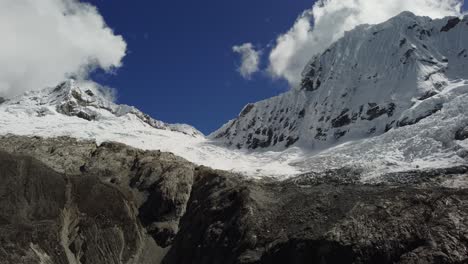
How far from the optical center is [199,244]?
3344 inches

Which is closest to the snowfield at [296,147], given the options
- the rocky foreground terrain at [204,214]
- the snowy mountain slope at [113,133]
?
the snowy mountain slope at [113,133]

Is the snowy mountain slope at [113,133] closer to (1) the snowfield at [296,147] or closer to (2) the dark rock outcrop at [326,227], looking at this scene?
(1) the snowfield at [296,147]

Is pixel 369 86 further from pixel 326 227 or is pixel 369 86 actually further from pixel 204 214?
pixel 326 227

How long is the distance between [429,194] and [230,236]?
26.0 m

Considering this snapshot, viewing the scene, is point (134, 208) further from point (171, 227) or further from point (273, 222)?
point (273, 222)

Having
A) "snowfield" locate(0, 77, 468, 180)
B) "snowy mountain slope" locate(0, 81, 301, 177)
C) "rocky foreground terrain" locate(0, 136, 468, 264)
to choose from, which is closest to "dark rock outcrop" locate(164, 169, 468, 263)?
"rocky foreground terrain" locate(0, 136, 468, 264)

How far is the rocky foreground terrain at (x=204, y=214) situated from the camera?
6906 centimetres

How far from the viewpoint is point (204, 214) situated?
3590 inches

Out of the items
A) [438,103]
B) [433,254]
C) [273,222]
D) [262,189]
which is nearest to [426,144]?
[438,103]

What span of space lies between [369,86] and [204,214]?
270 feet

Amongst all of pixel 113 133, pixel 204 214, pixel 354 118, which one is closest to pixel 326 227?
pixel 204 214

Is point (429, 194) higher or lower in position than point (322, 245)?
higher

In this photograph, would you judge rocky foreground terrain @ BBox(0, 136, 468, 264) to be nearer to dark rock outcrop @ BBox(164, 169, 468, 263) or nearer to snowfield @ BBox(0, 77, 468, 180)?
dark rock outcrop @ BBox(164, 169, 468, 263)

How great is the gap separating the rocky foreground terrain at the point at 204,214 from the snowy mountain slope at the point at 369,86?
39705mm
